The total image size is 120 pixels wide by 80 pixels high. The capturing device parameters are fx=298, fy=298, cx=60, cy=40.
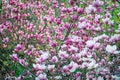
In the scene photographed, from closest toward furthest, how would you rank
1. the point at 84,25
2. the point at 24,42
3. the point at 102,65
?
1. the point at 102,65
2. the point at 84,25
3. the point at 24,42

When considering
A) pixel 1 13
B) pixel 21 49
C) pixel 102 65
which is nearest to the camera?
pixel 102 65

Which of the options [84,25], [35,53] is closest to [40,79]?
[84,25]

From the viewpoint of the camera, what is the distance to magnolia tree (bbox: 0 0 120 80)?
3.43 meters

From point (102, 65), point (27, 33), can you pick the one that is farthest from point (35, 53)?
point (102, 65)

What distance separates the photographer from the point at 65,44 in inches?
171

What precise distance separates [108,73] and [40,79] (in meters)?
0.78

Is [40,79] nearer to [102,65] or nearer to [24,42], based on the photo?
[102,65]

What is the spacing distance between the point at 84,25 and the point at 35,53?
1469 millimetres

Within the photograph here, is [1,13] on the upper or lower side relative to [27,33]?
upper

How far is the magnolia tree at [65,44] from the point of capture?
3.43 meters

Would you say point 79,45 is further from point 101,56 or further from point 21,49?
point 21,49

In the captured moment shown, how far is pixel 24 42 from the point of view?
573 cm

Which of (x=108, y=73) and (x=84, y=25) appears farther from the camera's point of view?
(x=84, y=25)

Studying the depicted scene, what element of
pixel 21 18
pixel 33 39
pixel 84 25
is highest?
pixel 84 25
